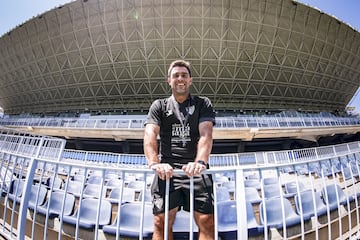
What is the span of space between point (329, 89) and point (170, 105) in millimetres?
32937

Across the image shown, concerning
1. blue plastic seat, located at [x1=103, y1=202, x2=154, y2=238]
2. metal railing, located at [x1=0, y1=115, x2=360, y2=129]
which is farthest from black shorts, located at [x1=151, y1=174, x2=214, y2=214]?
metal railing, located at [x1=0, y1=115, x2=360, y2=129]

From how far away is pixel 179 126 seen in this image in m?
1.84

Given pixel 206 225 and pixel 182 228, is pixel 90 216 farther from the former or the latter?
pixel 206 225

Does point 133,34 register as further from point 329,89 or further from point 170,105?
point 329,89

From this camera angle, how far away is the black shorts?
167 centimetres

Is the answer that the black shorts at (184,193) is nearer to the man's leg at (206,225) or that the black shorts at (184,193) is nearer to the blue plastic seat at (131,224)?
the man's leg at (206,225)

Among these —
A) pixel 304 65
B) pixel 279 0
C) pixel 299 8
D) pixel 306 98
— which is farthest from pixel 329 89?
pixel 279 0

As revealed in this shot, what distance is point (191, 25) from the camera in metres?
18.0

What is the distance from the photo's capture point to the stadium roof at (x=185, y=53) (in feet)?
58.8

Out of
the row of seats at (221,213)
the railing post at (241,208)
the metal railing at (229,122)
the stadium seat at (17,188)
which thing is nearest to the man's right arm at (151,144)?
the railing post at (241,208)

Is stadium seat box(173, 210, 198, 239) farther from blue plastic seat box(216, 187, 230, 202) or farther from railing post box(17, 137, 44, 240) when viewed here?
railing post box(17, 137, 44, 240)

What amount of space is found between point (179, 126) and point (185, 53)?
63.3ft

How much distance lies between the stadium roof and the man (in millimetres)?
18515

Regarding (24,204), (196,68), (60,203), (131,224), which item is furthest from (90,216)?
(196,68)
